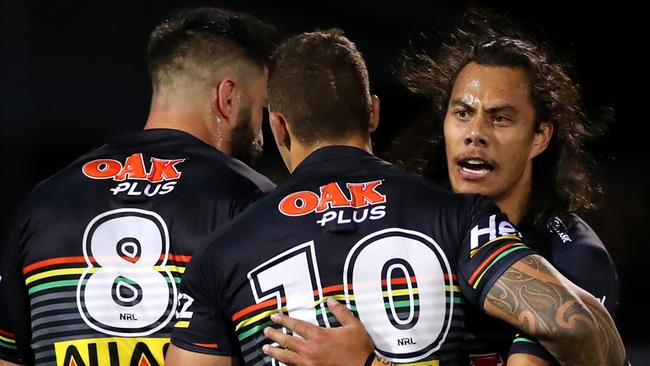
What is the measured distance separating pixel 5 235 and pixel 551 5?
3.94 m

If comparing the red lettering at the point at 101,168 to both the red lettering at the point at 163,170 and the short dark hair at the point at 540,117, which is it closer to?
the red lettering at the point at 163,170

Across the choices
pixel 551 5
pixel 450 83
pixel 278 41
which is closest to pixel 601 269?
pixel 450 83

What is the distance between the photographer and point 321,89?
290cm

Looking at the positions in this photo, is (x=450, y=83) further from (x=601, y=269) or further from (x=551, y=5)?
Result: (x=551, y=5)

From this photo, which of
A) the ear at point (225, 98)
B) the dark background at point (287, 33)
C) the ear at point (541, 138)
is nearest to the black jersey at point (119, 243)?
the ear at point (225, 98)

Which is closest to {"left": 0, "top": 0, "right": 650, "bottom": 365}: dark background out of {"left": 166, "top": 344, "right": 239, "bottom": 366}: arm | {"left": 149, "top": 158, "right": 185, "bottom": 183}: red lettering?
{"left": 149, "top": 158, "right": 185, "bottom": 183}: red lettering

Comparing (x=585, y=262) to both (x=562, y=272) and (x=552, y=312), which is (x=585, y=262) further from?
(x=552, y=312)

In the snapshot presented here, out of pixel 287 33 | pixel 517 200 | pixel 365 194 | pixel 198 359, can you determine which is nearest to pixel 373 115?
pixel 365 194

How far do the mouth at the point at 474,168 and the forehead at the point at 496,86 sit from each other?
18 cm

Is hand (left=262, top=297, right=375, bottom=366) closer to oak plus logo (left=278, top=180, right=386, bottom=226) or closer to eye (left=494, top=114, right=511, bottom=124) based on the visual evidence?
oak plus logo (left=278, top=180, right=386, bottom=226)

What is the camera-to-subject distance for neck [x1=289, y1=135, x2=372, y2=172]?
2887 mm

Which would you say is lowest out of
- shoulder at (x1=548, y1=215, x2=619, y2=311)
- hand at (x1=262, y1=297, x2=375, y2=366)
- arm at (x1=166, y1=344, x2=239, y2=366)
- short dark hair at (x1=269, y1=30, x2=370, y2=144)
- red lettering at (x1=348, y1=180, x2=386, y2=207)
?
arm at (x1=166, y1=344, x2=239, y2=366)

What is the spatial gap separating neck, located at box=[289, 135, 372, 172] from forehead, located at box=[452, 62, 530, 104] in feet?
1.75

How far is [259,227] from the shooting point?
281cm
